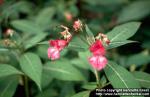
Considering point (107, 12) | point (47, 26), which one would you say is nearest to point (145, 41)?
point (107, 12)

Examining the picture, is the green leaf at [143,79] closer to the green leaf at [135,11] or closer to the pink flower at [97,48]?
the pink flower at [97,48]

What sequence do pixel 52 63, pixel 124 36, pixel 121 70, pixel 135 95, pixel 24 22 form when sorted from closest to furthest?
pixel 135 95 < pixel 121 70 < pixel 124 36 < pixel 52 63 < pixel 24 22

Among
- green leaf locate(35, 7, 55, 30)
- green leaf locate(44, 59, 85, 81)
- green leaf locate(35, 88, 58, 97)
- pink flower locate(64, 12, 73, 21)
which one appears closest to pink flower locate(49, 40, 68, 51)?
green leaf locate(44, 59, 85, 81)

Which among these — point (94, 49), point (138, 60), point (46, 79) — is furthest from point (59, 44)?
point (138, 60)

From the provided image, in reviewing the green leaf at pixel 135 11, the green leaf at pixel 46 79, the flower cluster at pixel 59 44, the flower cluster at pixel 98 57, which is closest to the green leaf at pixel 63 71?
the green leaf at pixel 46 79

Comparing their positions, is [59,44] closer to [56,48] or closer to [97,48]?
[56,48]

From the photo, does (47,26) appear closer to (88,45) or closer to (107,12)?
(107,12)

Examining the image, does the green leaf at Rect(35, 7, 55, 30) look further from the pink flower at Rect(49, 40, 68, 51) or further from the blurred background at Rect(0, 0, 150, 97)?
the pink flower at Rect(49, 40, 68, 51)
